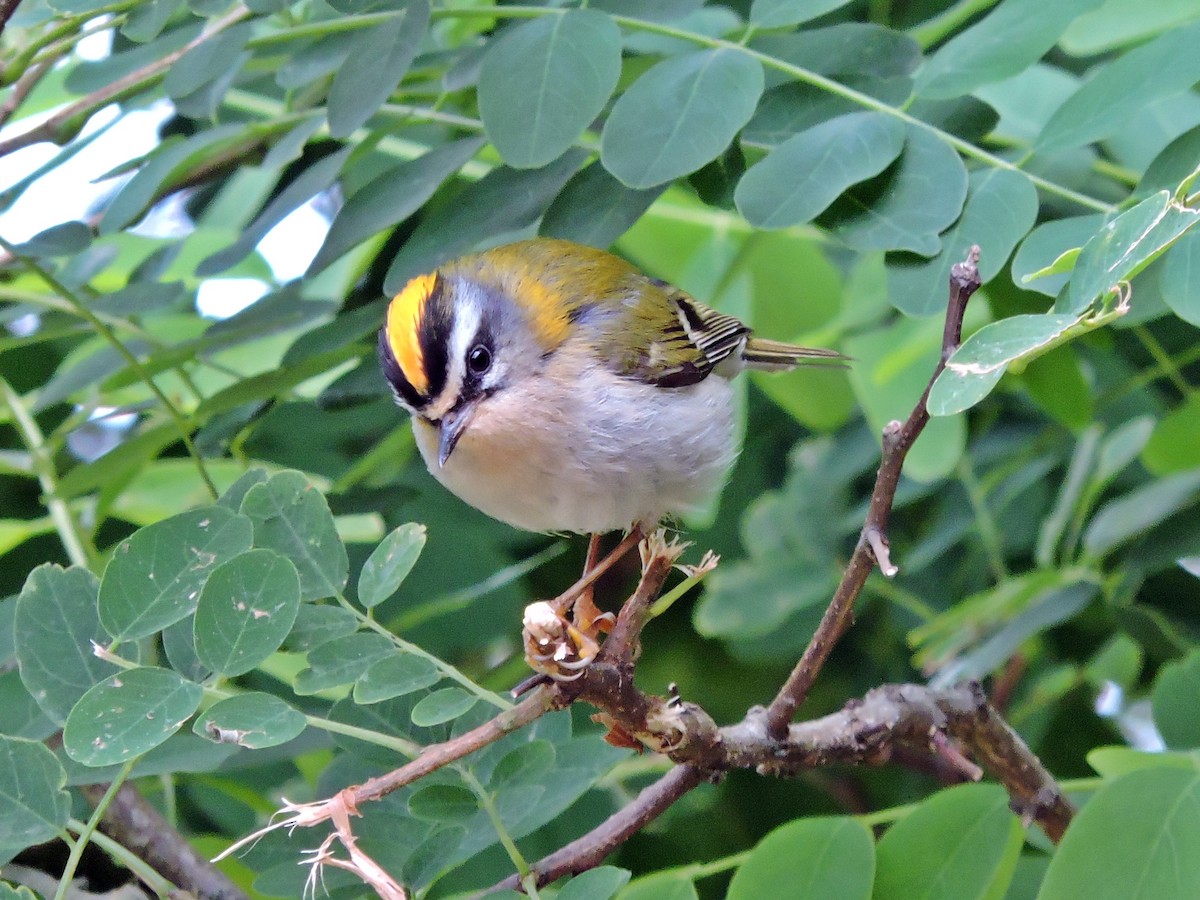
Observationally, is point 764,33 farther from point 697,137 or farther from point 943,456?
point 943,456

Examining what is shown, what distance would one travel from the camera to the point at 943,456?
7.48ft

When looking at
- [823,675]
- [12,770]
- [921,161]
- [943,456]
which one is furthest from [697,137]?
[823,675]

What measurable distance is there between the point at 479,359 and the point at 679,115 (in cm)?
66

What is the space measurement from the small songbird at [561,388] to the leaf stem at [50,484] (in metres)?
0.57

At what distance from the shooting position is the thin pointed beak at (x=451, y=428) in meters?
2.03

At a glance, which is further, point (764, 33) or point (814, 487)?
point (814, 487)

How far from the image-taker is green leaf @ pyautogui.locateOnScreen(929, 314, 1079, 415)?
46.1 inches

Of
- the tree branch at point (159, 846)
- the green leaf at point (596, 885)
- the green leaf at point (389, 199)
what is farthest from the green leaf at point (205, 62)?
the green leaf at point (596, 885)

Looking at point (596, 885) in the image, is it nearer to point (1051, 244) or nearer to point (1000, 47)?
point (1051, 244)

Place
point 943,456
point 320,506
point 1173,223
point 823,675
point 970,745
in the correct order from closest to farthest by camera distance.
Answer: point 1173,223 < point 320,506 < point 970,745 < point 943,456 < point 823,675

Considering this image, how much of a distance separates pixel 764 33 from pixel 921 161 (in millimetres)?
389

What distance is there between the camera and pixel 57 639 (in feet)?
4.43

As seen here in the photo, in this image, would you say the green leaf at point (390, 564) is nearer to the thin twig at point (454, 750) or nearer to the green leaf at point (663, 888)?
the thin twig at point (454, 750)

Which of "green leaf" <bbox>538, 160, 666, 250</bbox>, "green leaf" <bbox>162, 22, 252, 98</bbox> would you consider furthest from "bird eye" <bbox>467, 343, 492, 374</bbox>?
"green leaf" <bbox>162, 22, 252, 98</bbox>
